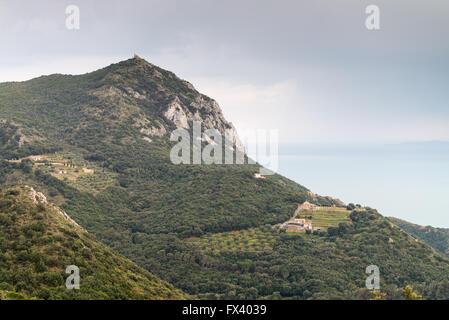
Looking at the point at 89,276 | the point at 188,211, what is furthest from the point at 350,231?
the point at 89,276

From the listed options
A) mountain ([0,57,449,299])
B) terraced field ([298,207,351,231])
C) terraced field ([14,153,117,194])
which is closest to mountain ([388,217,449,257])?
mountain ([0,57,449,299])

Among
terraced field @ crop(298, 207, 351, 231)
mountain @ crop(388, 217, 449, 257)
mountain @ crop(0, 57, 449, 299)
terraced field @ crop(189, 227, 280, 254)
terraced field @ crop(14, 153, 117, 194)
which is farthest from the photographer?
mountain @ crop(388, 217, 449, 257)

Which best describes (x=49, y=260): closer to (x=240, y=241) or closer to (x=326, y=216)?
(x=240, y=241)

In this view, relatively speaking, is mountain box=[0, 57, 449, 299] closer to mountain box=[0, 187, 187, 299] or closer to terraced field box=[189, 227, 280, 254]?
terraced field box=[189, 227, 280, 254]

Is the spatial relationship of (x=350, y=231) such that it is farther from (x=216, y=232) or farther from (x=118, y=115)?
(x=118, y=115)

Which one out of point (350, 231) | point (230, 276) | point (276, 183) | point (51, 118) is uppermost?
point (51, 118)

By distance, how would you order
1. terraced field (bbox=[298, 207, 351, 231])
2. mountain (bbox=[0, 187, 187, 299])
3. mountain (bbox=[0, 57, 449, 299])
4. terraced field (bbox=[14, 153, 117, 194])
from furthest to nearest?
terraced field (bbox=[14, 153, 117, 194]) → terraced field (bbox=[298, 207, 351, 231]) → mountain (bbox=[0, 57, 449, 299]) → mountain (bbox=[0, 187, 187, 299])

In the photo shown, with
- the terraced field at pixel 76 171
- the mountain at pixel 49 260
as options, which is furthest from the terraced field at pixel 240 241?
the terraced field at pixel 76 171

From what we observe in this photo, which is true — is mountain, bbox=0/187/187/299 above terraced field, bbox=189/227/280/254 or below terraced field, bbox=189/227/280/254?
above

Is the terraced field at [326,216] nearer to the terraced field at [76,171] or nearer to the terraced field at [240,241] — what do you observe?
the terraced field at [240,241]
